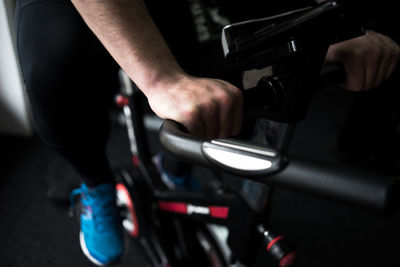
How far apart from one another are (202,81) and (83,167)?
20.5 inches

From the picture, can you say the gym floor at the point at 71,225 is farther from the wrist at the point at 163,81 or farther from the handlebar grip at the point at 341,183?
the handlebar grip at the point at 341,183

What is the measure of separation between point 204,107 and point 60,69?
402 mm

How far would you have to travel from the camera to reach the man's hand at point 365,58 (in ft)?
1.77

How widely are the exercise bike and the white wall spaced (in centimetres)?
83

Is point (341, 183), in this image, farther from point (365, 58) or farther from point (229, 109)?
Answer: point (365, 58)

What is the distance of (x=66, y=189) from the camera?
1367 mm

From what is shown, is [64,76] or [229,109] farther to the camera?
[64,76]

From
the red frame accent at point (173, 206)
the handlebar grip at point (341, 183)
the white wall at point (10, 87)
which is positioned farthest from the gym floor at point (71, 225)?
the handlebar grip at point (341, 183)

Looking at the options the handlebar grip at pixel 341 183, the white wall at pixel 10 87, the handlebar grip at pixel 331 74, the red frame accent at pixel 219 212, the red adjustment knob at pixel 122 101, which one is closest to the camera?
the handlebar grip at pixel 341 183

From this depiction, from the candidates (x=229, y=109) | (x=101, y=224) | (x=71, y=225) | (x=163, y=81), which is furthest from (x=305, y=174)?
(x=71, y=225)

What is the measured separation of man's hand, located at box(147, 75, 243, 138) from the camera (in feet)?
1.29

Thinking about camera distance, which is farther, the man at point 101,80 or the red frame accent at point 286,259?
the red frame accent at point 286,259

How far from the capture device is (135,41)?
0.49 metres

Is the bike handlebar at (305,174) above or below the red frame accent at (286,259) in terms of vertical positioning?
above
